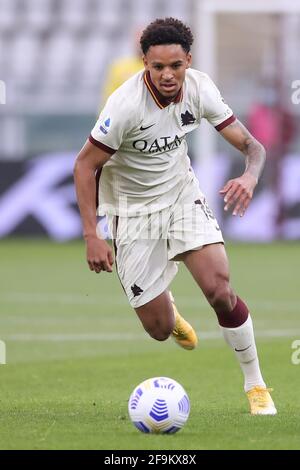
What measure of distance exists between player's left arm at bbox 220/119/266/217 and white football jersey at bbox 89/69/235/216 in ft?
0.30

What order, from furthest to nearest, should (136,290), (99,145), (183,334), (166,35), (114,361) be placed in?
(114,361) < (183,334) < (136,290) < (99,145) < (166,35)

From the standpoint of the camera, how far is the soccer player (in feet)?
23.2

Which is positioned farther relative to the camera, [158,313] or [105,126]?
[158,313]

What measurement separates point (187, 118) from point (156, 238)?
772 mm

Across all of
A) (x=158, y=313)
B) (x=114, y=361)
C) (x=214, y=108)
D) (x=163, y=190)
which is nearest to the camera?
(x=214, y=108)

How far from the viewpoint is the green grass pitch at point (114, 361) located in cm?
639

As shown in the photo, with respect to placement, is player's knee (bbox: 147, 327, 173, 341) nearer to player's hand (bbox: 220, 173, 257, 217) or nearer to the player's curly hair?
player's hand (bbox: 220, 173, 257, 217)

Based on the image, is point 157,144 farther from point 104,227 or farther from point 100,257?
point 104,227

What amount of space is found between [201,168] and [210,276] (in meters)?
13.1

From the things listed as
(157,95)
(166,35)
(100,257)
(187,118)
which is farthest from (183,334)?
(166,35)

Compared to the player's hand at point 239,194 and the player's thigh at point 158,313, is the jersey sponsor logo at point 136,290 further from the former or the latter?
the player's hand at point 239,194

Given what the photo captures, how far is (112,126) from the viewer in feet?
23.2
